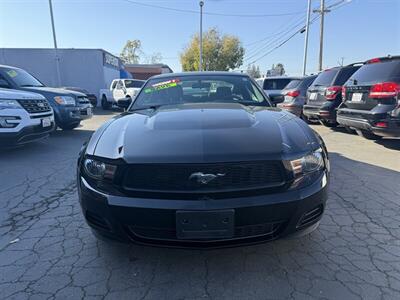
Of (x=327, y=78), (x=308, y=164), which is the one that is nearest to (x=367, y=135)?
(x=327, y=78)

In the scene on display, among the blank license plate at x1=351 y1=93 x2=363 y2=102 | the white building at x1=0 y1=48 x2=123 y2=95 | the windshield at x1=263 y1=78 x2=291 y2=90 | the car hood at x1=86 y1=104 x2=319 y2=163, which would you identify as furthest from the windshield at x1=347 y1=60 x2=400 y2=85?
the white building at x1=0 y1=48 x2=123 y2=95

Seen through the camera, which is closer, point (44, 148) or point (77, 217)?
point (77, 217)

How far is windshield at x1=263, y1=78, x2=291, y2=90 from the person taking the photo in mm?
12328

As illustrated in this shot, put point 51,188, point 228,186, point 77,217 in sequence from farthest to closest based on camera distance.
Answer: point 51,188
point 77,217
point 228,186

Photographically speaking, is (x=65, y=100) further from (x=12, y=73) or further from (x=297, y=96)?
(x=297, y=96)

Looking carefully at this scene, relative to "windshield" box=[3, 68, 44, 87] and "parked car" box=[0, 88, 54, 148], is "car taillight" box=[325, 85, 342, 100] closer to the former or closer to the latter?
"parked car" box=[0, 88, 54, 148]

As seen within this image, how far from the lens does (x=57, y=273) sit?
2.27 metres

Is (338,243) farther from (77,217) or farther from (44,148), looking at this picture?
(44,148)

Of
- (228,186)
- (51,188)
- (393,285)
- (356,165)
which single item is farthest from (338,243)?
(51,188)

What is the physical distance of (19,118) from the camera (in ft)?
18.7

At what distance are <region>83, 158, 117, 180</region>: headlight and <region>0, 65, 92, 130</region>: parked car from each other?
20.0 feet

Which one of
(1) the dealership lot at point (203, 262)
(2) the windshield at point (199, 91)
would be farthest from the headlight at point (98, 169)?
(2) the windshield at point (199, 91)

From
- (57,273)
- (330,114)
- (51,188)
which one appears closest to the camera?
(57,273)

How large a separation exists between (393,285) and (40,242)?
2779mm
